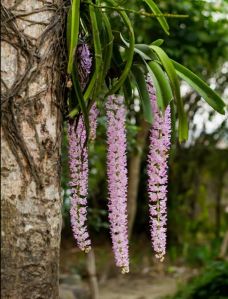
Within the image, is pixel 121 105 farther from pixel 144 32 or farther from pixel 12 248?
pixel 144 32

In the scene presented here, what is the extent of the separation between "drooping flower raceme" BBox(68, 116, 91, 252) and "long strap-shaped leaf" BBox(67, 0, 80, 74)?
9.4 inches

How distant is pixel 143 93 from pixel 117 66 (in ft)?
0.63

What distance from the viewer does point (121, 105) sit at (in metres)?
1.87

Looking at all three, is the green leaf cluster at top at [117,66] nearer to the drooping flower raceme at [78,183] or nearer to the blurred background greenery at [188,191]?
the drooping flower raceme at [78,183]

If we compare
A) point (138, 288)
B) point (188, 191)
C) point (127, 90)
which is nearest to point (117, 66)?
point (127, 90)

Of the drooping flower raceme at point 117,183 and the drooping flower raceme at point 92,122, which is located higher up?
the drooping flower raceme at point 92,122

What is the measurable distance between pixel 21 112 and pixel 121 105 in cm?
37

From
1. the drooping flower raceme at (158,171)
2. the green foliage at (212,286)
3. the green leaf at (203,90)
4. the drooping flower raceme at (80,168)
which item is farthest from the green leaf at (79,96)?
the green foliage at (212,286)

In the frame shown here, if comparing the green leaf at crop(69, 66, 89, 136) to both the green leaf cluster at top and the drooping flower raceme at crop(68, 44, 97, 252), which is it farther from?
the drooping flower raceme at crop(68, 44, 97, 252)

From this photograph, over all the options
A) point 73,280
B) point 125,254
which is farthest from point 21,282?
point 73,280

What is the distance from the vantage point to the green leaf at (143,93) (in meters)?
1.68

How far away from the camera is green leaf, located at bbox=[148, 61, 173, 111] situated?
68.0 inches

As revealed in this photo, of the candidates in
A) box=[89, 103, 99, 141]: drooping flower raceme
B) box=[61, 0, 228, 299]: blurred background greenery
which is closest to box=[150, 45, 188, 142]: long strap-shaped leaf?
box=[89, 103, 99, 141]: drooping flower raceme

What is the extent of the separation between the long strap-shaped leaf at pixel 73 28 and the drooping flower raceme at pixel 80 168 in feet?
0.47
